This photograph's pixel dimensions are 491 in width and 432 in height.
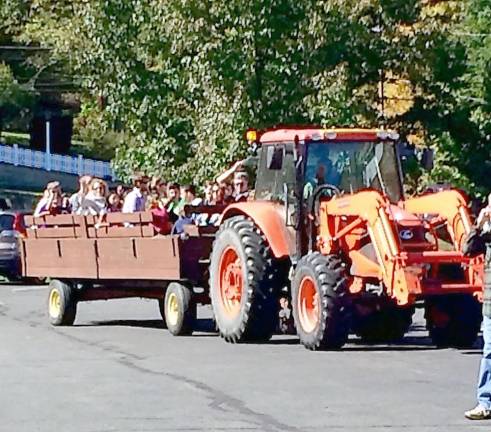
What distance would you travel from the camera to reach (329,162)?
17375 millimetres

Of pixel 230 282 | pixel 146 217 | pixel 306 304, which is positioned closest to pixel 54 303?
pixel 146 217

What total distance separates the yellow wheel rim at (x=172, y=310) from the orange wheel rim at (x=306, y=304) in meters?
2.33

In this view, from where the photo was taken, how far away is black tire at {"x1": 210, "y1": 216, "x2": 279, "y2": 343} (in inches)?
661

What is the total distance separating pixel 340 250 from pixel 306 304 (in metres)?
0.70

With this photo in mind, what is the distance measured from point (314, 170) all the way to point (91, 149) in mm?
44007

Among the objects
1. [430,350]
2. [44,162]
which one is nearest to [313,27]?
[430,350]

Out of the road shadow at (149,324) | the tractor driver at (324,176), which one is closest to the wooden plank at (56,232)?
the road shadow at (149,324)

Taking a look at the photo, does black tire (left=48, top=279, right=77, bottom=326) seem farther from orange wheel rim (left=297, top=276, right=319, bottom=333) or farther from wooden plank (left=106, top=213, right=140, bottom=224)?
orange wheel rim (left=297, top=276, right=319, bottom=333)

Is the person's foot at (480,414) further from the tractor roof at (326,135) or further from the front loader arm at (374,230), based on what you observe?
the tractor roof at (326,135)

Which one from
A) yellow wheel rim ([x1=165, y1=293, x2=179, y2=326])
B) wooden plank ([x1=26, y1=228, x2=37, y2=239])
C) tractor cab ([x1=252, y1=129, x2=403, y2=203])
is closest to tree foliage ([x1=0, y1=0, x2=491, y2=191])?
wooden plank ([x1=26, y1=228, x2=37, y2=239])

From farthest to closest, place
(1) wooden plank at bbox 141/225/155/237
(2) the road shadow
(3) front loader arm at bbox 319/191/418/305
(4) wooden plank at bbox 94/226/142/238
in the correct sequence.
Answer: (2) the road shadow < (4) wooden plank at bbox 94/226/142/238 < (1) wooden plank at bbox 141/225/155/237 < (3) front loader arm at bbox 319/191/418/305

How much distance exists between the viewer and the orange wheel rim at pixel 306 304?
16172 millimetres

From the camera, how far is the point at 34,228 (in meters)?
21.1

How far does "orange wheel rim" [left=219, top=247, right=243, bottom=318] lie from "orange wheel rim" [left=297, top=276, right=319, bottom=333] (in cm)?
118
